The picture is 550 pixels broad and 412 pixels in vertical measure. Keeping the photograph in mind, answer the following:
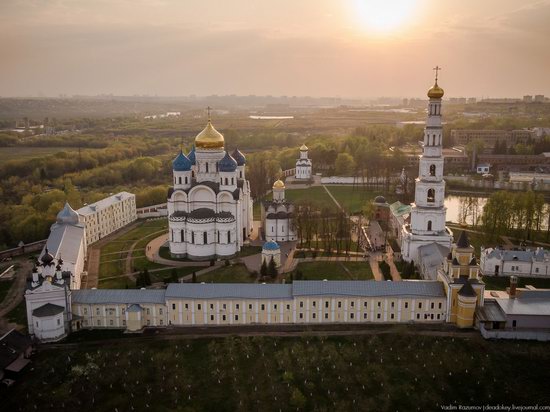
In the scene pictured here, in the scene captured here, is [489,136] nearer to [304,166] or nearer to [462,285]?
[304,166]

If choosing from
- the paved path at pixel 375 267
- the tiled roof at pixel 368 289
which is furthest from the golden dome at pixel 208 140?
the tiled roof at pixel 368 289

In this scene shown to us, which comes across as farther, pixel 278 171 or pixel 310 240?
pixel 278 171

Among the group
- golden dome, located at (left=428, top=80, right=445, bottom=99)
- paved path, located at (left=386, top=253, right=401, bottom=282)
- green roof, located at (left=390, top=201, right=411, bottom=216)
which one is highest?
golden dome, located at (left=428, top=80, right=445, bottom=99)

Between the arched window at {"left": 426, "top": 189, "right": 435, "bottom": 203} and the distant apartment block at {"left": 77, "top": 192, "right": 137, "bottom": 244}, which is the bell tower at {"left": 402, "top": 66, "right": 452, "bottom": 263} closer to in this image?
the arched window at {"left": 426, "top": 189, "right": 435, "bottom": 203}

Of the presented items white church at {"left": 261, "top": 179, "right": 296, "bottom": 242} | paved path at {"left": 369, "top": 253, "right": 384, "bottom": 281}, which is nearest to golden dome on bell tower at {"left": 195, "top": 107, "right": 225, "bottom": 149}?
white church at {"left": 261, "top": 179, "right": 296, "bottom": 242}

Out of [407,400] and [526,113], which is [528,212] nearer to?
[407,400]

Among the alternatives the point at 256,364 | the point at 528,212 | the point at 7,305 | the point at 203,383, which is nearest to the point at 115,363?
the point at 203,383

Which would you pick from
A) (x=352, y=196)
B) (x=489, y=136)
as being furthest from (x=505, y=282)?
(x=489, y=136)

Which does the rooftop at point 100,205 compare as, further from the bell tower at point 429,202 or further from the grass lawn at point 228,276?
the bell tower at point 429,202
